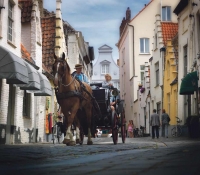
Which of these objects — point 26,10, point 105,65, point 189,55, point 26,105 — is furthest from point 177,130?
point 105,65

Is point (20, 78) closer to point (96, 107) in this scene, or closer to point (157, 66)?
point (96, 107)

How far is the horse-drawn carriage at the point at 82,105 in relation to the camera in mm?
12923

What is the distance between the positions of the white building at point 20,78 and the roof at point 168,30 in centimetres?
1540

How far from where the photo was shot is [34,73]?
17.7m

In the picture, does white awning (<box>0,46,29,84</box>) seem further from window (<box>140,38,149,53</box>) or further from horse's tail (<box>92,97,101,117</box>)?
window (<box>140,38,149,53</box>)

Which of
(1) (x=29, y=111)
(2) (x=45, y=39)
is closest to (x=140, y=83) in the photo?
(2) (x=45, y=39)

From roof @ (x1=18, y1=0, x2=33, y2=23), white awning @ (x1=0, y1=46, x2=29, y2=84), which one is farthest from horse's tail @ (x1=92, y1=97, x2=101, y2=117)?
roof @ (x1=18, y1=0, x2=33, y2=23)

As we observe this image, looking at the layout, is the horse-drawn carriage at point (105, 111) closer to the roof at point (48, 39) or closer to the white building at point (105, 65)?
the roof at point (48, 39)

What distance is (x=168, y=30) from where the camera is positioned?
38.3 meters

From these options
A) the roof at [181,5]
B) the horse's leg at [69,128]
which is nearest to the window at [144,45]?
the roof at [181,5]

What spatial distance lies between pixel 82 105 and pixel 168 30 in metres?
25.7

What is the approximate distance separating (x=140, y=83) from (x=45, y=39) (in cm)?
1943

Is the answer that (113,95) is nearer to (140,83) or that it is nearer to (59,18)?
(59,18)

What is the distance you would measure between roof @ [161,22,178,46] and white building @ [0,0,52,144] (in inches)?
606
